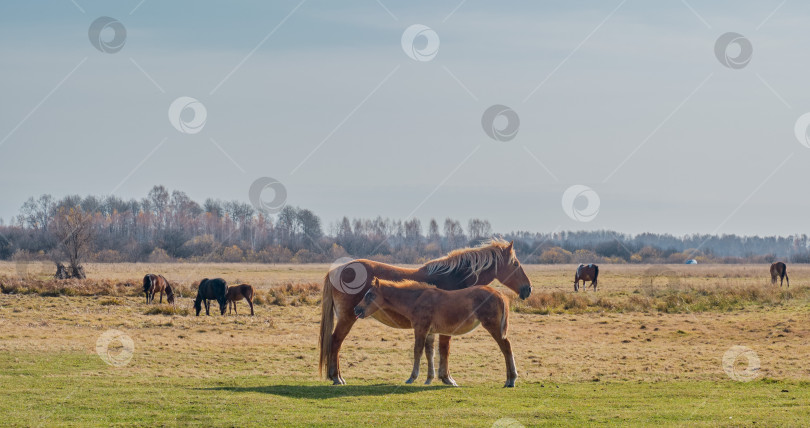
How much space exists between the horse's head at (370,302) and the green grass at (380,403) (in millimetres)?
1233

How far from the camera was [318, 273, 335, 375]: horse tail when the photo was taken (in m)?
13.8

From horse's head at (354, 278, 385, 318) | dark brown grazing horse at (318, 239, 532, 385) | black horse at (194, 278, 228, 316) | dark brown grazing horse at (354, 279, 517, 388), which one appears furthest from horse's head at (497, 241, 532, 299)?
black horse at (194, 278, 228, 316)

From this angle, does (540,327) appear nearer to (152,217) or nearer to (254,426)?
(254,426)

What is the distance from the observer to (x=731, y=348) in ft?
68.1

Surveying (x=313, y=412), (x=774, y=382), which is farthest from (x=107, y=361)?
(x=774, y=382)

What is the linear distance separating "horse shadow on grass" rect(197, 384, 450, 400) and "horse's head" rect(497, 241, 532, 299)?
2752 millimetres

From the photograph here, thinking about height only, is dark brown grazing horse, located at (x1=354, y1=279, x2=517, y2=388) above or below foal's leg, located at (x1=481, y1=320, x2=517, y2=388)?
above

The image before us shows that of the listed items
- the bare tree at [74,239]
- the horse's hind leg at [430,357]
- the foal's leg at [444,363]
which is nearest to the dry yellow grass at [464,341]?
the horse's hind leg at [430,357]

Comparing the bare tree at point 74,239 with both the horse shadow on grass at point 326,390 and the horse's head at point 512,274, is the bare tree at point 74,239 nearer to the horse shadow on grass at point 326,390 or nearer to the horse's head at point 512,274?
the horse shadow on grass at point 326,390

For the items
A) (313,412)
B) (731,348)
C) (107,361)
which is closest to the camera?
(313,412)

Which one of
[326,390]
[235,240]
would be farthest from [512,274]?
[235,240]

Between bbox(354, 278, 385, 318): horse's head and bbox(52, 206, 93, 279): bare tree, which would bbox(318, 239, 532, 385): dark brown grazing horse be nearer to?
bbox(354, 278, 385, 318): horse's head

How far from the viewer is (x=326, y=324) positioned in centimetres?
1405

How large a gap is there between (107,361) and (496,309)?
368 inches
